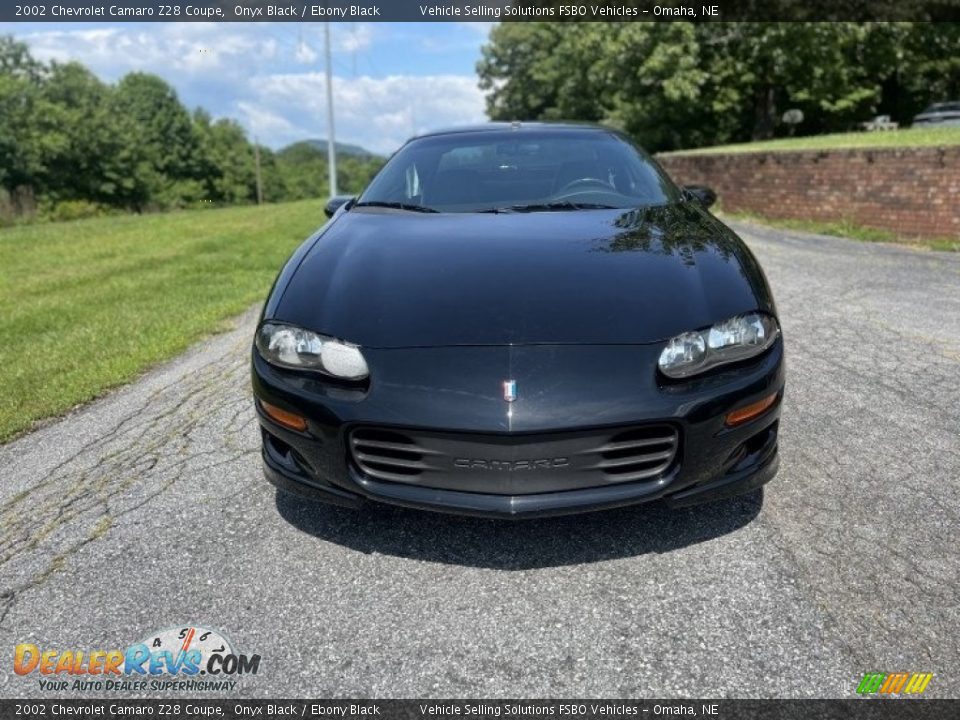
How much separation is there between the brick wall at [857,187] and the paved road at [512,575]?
240 inches

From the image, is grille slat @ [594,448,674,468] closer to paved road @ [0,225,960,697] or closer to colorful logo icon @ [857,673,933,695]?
paved road @ [0,225,960,697]

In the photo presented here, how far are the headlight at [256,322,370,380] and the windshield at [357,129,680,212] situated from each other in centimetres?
113

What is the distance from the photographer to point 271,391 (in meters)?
2.38

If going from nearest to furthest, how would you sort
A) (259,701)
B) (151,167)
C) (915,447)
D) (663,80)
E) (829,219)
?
(259,701), (915,447), (829,219), (663,80), (151,167)

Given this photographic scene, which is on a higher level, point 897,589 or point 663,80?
point 663,80

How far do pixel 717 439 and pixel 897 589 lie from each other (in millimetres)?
674

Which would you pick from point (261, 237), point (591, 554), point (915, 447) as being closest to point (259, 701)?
point (591, 554)

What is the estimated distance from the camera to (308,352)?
2.34 metres

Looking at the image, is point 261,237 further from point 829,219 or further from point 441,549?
point 441,549

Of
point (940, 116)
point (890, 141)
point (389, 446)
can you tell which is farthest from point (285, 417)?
point (940, 116)

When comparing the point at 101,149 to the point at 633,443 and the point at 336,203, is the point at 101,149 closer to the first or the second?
the point at 336,203

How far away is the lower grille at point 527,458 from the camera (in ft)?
6.89

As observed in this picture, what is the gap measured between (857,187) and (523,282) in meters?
8.82

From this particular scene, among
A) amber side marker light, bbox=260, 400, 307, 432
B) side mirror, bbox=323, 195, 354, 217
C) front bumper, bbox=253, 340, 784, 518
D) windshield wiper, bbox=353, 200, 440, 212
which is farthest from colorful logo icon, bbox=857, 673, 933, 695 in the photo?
side mirror, bbox=323, 195, 354, 217
